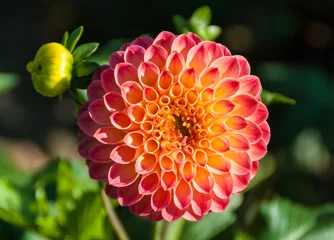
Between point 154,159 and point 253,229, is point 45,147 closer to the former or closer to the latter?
point 253,229

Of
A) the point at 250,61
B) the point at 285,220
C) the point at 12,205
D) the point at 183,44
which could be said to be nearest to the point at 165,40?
the point at 183,44

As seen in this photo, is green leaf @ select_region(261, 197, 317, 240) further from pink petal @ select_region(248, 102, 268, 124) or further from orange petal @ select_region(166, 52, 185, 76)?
orange petal @ select_region(166, 52, 185, 76)

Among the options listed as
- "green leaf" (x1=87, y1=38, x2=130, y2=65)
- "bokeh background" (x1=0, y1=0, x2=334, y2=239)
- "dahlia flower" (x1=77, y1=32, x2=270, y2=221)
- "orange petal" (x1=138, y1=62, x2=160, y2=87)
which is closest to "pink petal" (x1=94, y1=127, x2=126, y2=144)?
"dahlia flower" (x1=77, y1=32, x2=270, y2=221)

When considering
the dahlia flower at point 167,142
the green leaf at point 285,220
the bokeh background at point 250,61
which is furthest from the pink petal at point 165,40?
the bokeh background at point 250,61

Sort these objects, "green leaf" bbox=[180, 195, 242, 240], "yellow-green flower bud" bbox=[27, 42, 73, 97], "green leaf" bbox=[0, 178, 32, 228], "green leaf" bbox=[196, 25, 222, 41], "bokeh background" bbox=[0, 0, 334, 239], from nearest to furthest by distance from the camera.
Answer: "yellow-green flower bud" bbox=[27, 42, 73, 97] → "green leaf" bbox=[196, 25, 222, 41] → "green leaf" bbox=[0, 178, 32, 228] → "green leaf" bbox=[180, 195, 242, 240] → "bokeh background" bbox=[0, 0, 334, 239]

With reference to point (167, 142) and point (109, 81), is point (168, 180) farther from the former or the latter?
point (109, 81)

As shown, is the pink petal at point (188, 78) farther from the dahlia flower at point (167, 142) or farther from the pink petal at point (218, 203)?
the pink petal at point (218, 203)

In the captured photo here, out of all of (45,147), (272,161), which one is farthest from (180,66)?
(45,147)
